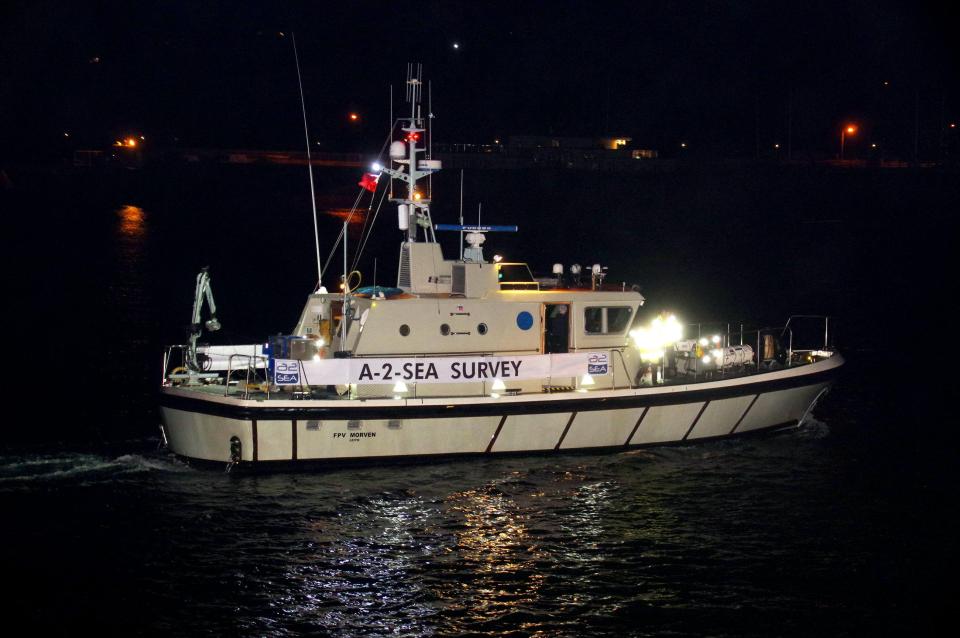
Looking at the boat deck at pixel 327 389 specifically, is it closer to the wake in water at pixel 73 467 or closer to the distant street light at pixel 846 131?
the wake in water at pixel 73 467

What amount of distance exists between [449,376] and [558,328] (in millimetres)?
2822

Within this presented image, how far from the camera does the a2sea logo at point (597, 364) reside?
69.0 feet

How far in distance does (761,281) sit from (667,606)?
52.5 meters

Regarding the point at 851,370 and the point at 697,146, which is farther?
the point at 697,146

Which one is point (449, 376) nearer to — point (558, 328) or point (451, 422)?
point (451, 422)

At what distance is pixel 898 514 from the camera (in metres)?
19.3

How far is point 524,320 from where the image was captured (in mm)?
21422

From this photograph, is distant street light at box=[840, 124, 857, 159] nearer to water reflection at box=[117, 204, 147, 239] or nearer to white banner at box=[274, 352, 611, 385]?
water reflection at box=[117, 204, 147, 239]

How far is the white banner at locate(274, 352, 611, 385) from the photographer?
19.5 metres

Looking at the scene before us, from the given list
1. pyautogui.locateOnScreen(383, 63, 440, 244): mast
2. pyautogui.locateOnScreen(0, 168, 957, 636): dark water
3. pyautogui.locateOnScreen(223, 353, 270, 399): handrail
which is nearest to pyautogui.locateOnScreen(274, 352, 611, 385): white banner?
pyautogui.locateOnScreen(223, 353, 270, 399): handrail

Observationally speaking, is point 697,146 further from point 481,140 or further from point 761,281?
point 761,281

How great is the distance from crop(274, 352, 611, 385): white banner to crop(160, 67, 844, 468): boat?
0.08ft

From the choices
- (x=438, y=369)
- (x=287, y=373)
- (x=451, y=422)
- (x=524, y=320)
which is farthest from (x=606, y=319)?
(x=287, y=373)

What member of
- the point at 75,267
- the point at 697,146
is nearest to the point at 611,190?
the point at 697,146
